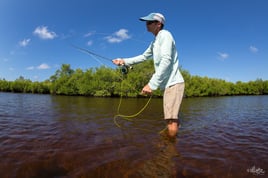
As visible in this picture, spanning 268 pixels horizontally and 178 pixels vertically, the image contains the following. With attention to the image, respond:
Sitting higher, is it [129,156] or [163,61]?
[163,61]

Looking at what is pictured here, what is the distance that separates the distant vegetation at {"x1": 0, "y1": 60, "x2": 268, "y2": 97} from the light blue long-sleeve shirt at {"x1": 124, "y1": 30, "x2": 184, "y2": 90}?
2801cm

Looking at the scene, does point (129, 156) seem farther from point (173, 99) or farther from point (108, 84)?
point (108, 84)

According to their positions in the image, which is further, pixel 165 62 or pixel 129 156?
pixel 165 62

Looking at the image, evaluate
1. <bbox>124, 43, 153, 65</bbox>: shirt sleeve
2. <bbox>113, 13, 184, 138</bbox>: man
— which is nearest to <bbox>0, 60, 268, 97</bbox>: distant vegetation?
<bbox>124, 43, 153, 65</bbox>: shirt sleeve

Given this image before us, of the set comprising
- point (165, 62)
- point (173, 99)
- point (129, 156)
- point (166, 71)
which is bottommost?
point (129, 156)

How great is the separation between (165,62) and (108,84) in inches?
1770

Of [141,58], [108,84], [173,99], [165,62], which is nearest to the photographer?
[165,62]

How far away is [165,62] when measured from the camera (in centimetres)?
377

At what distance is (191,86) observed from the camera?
183 ft

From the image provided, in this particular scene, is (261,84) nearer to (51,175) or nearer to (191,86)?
(191,86)

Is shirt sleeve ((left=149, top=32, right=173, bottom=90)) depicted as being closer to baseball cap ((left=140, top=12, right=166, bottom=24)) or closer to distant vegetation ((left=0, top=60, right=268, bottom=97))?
baseball cap ((left=140, top=12, right=166, bottom=24))

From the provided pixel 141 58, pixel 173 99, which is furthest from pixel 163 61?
pixel 141 58

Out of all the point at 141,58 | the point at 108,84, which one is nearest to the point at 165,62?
the point at 141,58

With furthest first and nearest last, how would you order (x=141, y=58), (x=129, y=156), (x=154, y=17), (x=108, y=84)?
1. (x=108, y=84)
2. (x=141, y=58)
3. (x=154, y=17)
4. (x=129, y=156)
